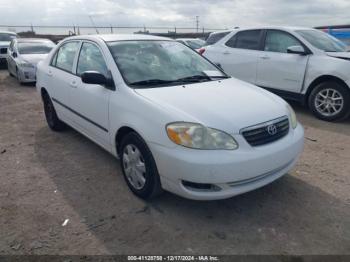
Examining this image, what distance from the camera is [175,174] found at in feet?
9.32

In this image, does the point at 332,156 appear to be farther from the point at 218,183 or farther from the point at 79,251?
the point at 79,251

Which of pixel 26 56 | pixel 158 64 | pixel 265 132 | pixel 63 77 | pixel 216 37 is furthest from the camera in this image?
pixel 26 56

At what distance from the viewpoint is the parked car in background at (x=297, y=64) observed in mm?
5918

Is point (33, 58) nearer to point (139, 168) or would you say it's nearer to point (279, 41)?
point (279, 41)

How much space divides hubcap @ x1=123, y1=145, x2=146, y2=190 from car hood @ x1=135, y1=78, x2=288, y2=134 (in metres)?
0.56

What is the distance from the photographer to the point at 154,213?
3.16 metres

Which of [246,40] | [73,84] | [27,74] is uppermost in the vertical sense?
[246,40]

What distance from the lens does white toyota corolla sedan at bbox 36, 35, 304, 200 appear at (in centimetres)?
280

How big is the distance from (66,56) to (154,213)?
9.46 feet

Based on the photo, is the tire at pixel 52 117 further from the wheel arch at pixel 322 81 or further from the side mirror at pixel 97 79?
the wheel arch at pixel 322 81

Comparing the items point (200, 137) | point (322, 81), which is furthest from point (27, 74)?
point (200, 137)

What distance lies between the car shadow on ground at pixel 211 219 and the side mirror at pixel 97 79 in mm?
1100

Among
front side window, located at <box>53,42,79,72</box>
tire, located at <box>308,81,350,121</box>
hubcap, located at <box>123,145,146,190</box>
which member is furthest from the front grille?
tire, located at <box>308,81,350,121</box>

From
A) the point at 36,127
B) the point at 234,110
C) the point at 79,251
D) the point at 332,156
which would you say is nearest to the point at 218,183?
the point at 234,110
